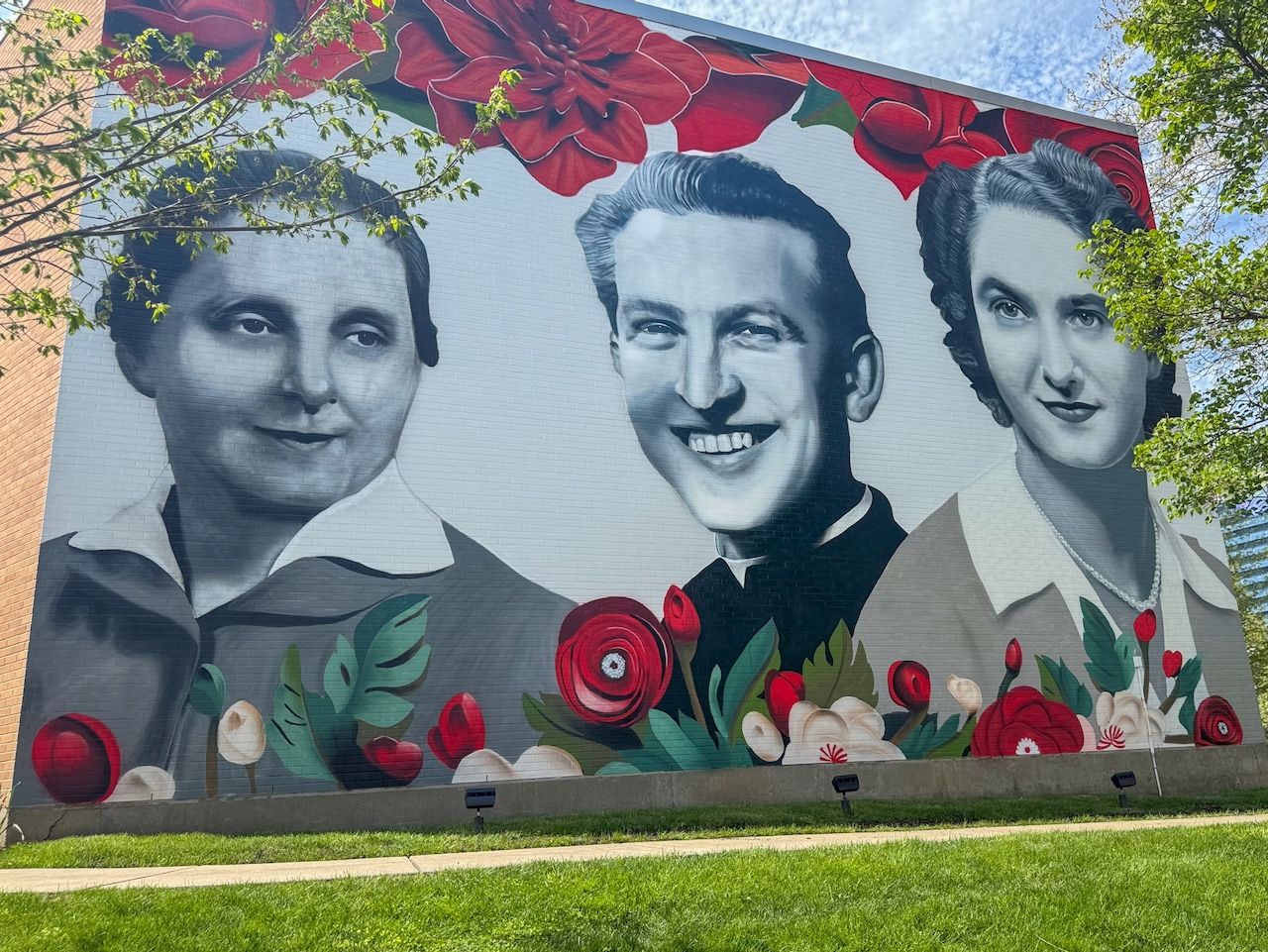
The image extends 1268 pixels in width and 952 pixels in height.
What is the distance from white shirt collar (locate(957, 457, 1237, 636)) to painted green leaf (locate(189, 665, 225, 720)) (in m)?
11.7

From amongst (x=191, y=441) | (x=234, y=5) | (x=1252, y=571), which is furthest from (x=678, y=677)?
(x=1252, y=571)

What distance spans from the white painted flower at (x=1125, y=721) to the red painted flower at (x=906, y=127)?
31.7 ft

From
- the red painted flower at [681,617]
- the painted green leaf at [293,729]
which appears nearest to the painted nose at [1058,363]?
the red painted flower at [681,617]

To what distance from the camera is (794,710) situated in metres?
14.7

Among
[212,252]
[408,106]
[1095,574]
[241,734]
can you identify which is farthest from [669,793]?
[408,106]

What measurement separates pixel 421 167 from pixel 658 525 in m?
7.82

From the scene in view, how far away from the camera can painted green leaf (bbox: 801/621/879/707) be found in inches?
588

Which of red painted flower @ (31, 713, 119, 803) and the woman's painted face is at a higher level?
the woman's painted face

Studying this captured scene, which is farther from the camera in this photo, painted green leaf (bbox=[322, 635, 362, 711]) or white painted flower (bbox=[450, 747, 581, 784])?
white painted flower (bbox=[450, 747, 581, 784])

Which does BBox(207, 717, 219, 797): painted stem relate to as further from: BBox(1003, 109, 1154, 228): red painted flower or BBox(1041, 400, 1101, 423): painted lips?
BBox(1003, 109, 1154, 228): red painted flower

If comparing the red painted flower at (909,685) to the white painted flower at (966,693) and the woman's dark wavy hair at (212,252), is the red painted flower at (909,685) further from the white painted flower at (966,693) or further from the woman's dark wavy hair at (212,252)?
the woman's dark wavy hair at (212,252)

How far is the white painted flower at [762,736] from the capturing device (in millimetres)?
14289

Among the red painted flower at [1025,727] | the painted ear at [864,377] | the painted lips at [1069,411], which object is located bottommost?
the red painted flower at [1025,727]

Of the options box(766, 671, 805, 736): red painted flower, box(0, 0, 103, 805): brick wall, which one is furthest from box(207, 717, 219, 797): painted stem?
box(766, 671, 805, 736): red painted flower
